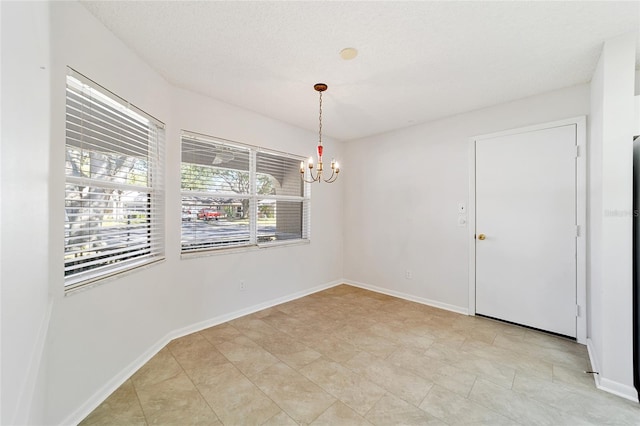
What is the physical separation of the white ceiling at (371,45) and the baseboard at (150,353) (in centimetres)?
262

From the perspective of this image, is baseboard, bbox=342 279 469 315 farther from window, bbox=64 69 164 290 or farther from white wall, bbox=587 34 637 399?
window, bbox=64 69 164 290

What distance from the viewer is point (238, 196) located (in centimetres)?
344

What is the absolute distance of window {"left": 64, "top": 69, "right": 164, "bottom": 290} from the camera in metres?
1.78

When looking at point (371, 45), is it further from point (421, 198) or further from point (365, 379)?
point (365, 379)

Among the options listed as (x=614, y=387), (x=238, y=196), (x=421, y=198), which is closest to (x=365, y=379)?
(x=614, y=387)

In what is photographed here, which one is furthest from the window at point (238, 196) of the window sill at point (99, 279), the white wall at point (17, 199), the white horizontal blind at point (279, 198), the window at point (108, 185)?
the white wall at point (17, 199)

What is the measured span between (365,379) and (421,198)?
265cm

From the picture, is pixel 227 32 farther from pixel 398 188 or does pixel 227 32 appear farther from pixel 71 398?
pixel 398 188

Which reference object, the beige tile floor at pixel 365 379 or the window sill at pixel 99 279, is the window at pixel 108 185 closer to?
the window sill at pixel 99 279

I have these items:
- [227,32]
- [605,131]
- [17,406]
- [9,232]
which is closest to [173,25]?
[227,32]

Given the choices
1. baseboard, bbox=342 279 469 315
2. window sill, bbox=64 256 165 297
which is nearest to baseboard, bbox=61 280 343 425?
window sill, bbox=64 256 165 297

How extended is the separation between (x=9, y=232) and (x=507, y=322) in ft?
13.6

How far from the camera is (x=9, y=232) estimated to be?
0.65 metres

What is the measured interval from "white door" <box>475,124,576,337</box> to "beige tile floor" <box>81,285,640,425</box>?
0.28 meters
